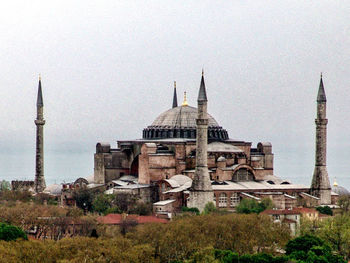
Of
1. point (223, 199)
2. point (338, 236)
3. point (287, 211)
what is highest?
point (223, 199)

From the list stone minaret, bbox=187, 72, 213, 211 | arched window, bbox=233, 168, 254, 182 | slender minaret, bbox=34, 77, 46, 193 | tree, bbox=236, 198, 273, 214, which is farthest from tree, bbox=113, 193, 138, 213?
slender minaret, bbox=34, 77, 46, 193

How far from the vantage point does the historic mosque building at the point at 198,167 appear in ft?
214

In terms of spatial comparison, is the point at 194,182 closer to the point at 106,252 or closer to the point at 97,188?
the point at 97,188


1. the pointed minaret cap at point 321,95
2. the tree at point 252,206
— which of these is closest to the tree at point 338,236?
the tree at point 252,206

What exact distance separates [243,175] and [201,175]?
20.7 ft

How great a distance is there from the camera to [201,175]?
211 feet

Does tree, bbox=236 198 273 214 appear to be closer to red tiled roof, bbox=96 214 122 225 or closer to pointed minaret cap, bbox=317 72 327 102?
red tiled roof, bbox=96 214 122 225

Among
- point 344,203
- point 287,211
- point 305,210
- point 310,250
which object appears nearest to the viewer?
point 310,250

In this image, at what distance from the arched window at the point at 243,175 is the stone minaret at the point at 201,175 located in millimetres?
5025

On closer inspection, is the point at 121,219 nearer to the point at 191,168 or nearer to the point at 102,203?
the point at 102,203

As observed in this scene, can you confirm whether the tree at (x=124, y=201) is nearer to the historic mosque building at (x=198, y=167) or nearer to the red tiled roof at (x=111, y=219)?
the historic mosque building at (x=198, y=167)

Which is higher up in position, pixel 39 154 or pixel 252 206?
pixel 39 154

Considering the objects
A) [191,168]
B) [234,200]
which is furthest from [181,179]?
[234,200]

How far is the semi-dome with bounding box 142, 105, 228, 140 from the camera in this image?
73.2 meters
